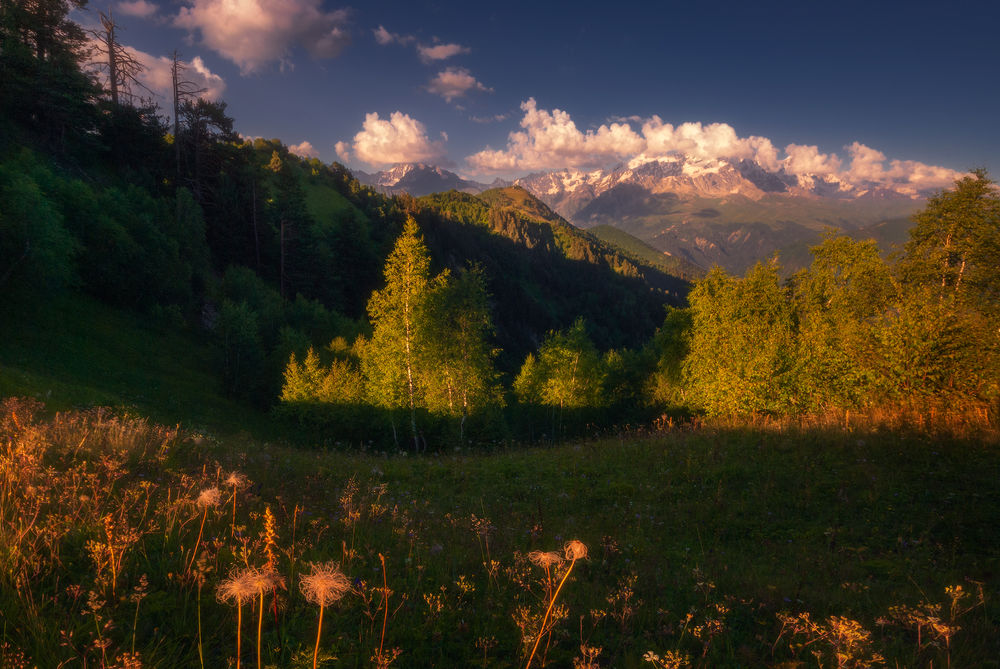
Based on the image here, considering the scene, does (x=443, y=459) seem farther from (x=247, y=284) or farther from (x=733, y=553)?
(x=247, y=284)

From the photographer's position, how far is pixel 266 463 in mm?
9492

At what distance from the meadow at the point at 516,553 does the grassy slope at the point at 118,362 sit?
1263cm

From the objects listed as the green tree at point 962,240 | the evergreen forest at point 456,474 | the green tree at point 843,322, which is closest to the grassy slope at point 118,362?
the evergreen forest at point 456,474

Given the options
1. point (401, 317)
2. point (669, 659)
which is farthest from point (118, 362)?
point (669, 659)

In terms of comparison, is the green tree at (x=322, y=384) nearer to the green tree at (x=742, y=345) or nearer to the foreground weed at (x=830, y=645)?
the green tree at (x=742, y=345)

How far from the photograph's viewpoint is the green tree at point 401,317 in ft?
72.2

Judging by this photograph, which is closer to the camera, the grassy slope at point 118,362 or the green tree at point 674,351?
the grassy slope at point 118,362

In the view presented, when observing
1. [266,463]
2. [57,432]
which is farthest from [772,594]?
[57,432]

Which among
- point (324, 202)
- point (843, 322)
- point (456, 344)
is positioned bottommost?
point (456, 344)

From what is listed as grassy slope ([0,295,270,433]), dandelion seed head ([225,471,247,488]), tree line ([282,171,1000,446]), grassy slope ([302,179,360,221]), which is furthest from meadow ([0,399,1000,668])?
grassy slope ([302,179,360,221])

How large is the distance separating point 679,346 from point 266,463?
1414 inches

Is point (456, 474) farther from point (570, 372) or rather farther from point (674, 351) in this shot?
point (570, 372)

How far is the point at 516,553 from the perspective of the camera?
465 centimetres

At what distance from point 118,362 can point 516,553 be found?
30.8 metres
